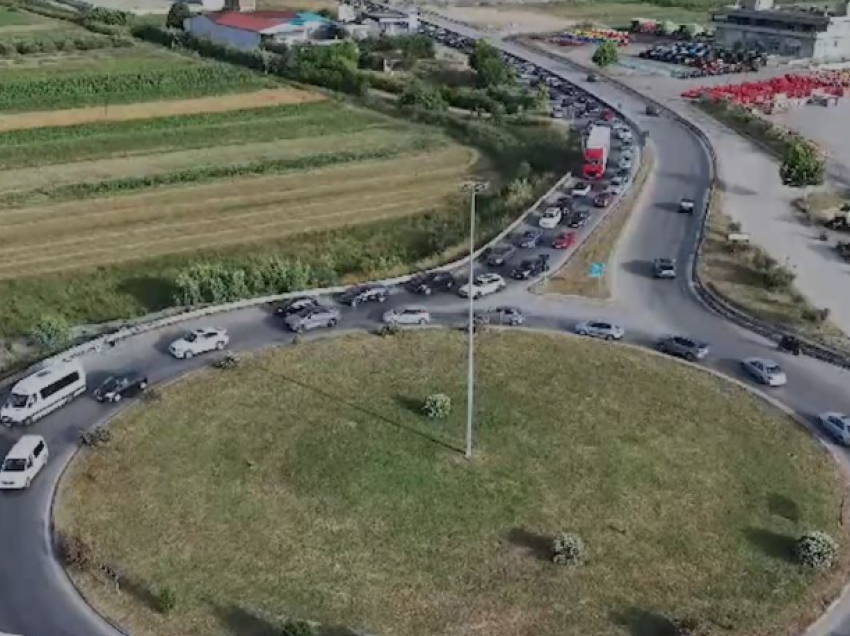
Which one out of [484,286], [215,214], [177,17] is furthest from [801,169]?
[177,17]

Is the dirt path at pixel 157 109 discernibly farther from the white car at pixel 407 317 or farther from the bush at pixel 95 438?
the bush at pixel 95 438

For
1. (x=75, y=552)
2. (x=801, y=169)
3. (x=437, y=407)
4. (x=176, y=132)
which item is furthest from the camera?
(x=176, y=132)

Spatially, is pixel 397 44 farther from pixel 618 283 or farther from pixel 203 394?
pixel 203 394

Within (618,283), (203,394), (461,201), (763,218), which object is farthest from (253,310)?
(763,218)

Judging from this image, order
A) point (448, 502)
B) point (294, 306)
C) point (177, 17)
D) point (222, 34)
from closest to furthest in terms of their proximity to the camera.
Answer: point (448, 502) → point (294, 306) → point (222, 34) → point (177, 17)

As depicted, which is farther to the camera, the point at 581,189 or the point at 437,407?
the point at 581,189

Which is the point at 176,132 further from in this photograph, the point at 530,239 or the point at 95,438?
the point at 95,438
